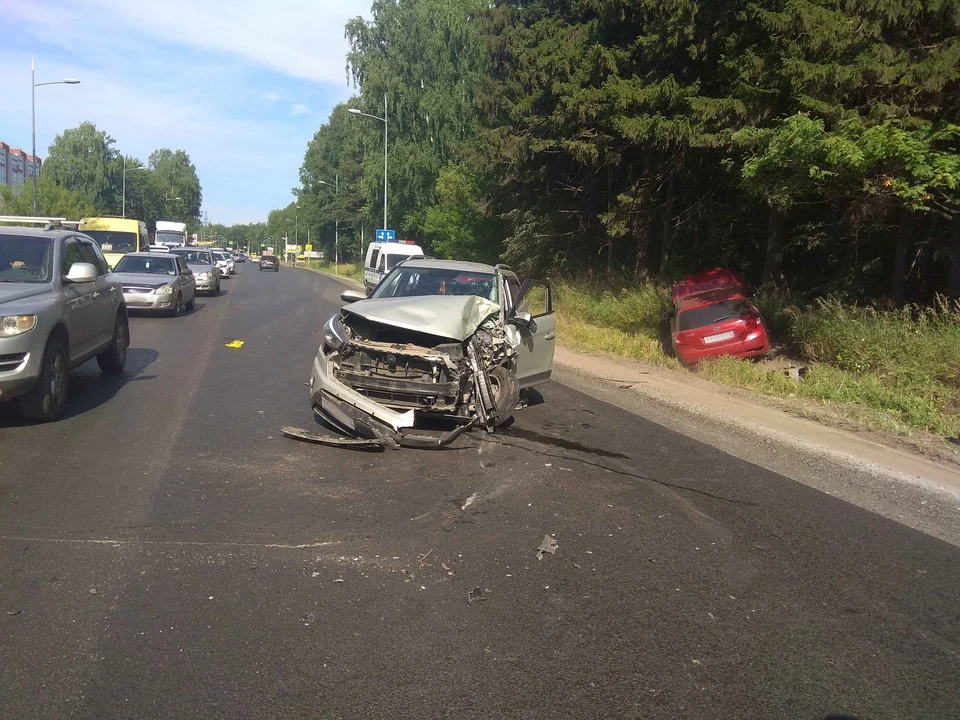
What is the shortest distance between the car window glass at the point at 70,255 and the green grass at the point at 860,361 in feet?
31.0

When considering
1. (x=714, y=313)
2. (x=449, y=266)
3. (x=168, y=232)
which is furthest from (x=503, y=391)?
(x=168, y=232)

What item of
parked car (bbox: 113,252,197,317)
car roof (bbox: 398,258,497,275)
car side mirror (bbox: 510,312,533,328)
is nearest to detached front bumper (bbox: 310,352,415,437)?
car side mirror (bbox: 510,312,533,328)

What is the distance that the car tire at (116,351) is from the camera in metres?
9.98

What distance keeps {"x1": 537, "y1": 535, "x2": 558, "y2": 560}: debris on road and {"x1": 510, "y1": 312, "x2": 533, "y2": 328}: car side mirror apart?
12.4 ft

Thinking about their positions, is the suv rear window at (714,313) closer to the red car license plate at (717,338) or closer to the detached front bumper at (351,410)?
the red car license plate at (717,338)

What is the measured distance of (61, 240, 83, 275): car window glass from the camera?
8.52 m

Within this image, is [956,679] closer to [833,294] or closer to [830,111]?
[830,111]

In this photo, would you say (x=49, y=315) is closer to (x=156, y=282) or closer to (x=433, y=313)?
(x=433, y=313)

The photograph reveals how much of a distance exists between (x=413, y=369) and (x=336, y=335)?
859mm

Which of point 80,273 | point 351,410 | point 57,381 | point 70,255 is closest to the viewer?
point 351,410

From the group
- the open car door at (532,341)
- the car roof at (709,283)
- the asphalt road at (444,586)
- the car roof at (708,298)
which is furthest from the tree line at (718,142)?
the asphalt road at (444,586)

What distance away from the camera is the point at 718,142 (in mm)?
14062

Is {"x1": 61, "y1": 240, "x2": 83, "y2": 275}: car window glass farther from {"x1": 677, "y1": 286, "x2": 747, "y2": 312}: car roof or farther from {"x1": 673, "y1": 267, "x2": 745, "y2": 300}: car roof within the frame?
{"x1": 673, "y1": 267, "x2": 745, "y2": 300}: car roof

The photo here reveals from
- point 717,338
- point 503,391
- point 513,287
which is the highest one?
point 513,287
